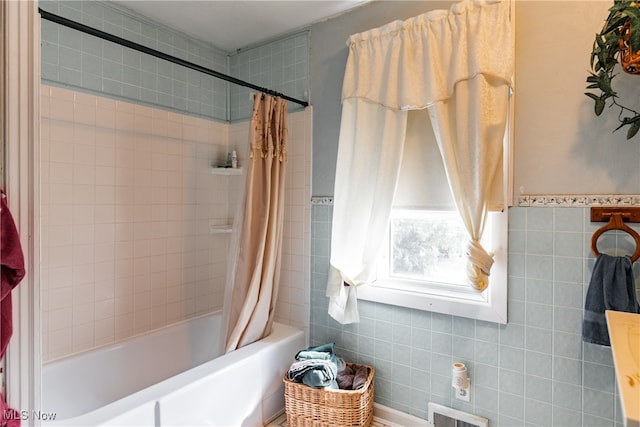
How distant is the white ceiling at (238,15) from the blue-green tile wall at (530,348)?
1626mm

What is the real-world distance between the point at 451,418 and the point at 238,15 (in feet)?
8.52

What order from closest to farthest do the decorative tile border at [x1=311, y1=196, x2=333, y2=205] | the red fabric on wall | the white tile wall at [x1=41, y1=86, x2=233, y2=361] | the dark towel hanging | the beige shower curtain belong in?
1. the red fabric on wall
2. the dark towel hanging
3. the white tile wall at [x1=41, y1=86, x2=233, y2=361]
4. the beige shower curtain
5. the decorative tile border at [x1=311, y1=196, x2=333, y2=205]

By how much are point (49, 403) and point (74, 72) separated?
177cm

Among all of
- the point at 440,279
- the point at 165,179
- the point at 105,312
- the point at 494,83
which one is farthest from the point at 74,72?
the point at 440,279

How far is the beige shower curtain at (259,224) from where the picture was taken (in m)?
1.98

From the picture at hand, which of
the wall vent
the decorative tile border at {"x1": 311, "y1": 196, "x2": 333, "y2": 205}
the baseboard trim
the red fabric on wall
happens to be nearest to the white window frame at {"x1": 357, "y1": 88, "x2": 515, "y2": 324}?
the wall vent

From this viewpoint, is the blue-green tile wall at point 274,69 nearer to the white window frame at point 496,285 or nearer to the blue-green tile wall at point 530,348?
the white window frame at point 496,285

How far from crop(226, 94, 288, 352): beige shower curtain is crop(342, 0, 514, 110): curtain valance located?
474mm

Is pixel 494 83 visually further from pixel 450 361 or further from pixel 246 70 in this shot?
pixel 246 70

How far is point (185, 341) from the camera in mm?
2428

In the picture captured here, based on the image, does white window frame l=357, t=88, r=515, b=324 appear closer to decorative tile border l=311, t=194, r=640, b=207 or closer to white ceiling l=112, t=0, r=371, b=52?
decorative tile border l=311, t=194, r=640, b=207

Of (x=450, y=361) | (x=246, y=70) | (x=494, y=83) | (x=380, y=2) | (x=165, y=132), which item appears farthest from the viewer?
(x=246, y=70)

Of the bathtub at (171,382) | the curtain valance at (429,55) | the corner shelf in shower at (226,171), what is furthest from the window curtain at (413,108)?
the corner shelf in shower at (226,171)

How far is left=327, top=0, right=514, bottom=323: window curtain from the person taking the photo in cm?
155
